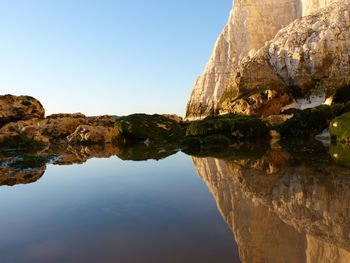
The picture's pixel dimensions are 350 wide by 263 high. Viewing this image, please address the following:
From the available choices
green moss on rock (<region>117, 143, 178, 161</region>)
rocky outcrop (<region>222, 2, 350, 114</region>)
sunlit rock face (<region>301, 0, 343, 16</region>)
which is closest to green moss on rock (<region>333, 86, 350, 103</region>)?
rocky outcrop (<region>222, 2, 350, 114</region>)

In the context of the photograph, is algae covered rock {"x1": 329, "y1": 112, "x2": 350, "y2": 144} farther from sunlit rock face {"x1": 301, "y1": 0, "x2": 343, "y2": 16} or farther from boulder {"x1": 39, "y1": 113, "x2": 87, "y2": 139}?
sunlit rock face {"x1": 301, "y1": 0, "x2": 343, "y2": 16}

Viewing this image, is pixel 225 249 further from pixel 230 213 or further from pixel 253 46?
pixel 253 46

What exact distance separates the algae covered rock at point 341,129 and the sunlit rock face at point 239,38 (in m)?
63.1

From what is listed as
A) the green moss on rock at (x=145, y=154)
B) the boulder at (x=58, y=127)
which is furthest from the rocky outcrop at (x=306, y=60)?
the green moss on rock at (x=145, y=154)

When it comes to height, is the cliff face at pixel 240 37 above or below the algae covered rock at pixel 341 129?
above

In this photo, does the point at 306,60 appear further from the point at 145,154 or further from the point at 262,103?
the point at 145,154

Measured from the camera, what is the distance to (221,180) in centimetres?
785

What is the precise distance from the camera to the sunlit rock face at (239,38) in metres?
84.1

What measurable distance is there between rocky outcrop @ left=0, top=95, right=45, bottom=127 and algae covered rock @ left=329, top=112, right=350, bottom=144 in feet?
99.1

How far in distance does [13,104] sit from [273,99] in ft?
148

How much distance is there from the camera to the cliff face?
84000 mm

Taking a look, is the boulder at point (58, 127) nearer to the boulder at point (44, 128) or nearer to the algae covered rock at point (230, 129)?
the boulder at point (44, 128)

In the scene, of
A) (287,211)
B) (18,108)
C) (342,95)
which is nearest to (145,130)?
(18,108)

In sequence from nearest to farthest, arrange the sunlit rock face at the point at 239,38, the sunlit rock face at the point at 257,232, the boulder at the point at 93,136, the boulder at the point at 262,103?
the sunlit rock face at the point at 257,232 < the boulder at the point at 93,136 < the boulder at the point at 262,103 < the sunlit rock face at the point at 239,38
